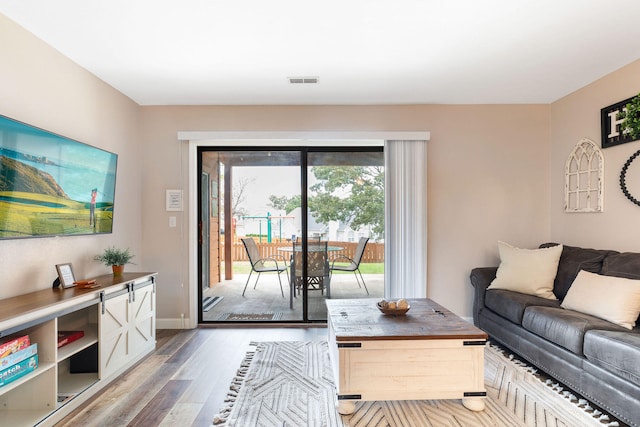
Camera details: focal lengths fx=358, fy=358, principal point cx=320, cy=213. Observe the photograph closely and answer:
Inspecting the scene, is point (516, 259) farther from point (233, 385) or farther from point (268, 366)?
point (233, 385)

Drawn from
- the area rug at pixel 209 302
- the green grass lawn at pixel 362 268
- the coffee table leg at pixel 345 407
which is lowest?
the coffee table leg at pixel 345 407

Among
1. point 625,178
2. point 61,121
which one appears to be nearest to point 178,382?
point 61,121

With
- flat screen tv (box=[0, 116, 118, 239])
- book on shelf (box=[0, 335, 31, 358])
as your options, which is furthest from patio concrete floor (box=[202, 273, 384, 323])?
book on shelf (box=[0, 335, 31, 358])

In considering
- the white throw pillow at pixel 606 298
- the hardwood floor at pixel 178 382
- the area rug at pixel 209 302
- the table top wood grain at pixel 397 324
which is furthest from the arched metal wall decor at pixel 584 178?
the area rug at pixel 209 302

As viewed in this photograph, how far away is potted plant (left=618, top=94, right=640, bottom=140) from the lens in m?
2.81

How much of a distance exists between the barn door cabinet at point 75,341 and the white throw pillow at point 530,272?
10.7 feet

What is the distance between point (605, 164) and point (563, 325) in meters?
1.73

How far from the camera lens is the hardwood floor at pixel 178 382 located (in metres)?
2.20

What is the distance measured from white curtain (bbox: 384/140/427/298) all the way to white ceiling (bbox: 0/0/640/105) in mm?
662

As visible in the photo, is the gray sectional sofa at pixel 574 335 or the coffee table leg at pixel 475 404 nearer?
the gray sectional sofa at pixel 574 335

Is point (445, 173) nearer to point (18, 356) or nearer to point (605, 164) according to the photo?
point (605, 164)

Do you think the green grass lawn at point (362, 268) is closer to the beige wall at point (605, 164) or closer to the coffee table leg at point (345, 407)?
the beige wall at point (605, 164)

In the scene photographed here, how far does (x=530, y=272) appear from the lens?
10.8 feet

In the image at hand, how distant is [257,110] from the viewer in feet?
13.2
